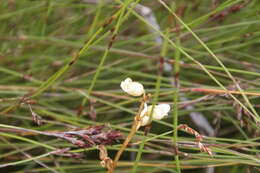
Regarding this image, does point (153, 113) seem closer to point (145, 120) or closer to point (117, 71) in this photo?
point (145, 120)

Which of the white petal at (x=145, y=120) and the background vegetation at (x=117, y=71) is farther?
the background vegetation at (x=117, y=71)

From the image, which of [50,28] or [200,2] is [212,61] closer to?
[200,2]

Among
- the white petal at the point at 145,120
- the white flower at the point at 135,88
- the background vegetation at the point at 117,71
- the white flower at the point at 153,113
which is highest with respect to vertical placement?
the background vegetation at the point at 117,71

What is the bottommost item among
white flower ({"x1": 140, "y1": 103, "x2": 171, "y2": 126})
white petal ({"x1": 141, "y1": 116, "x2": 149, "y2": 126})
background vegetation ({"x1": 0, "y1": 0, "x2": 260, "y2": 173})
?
white petal ({"x1": 141, "y1": 116, "x2": 149, "y2": 126})

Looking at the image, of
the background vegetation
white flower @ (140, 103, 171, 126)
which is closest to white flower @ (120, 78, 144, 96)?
white flower @ (140, 103, 171, 126)

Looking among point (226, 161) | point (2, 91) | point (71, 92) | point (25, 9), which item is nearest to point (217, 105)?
point (226, 161)

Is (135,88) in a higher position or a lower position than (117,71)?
lower

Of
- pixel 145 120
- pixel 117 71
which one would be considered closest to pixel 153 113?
pixel 145 120

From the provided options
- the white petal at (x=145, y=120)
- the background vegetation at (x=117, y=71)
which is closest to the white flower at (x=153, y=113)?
the white petal at (x=145, y=120)

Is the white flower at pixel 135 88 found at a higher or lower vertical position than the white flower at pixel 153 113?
higher

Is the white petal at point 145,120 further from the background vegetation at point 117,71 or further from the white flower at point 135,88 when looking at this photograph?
the background vegetation at point 117,71

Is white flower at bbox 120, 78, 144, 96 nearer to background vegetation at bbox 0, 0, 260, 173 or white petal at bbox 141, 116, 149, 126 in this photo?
Answer: white petal at bbox 141, 116, 149, 126
